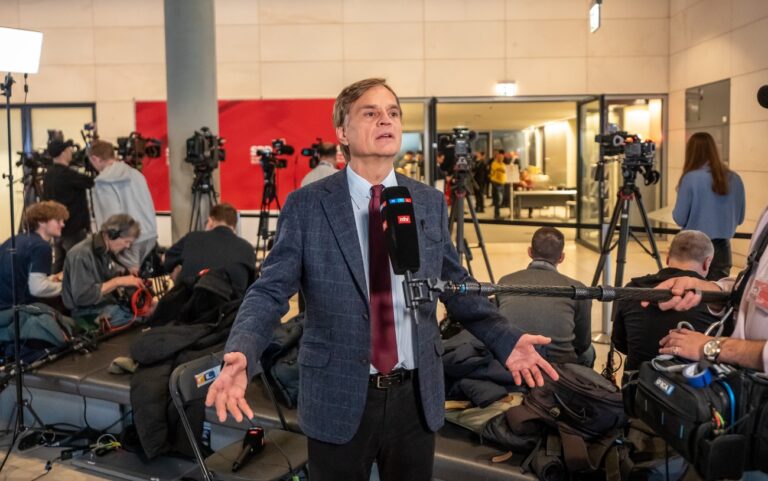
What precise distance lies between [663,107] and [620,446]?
27.9 feet

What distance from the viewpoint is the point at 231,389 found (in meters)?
1.54

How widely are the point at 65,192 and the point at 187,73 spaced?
5.34 feet

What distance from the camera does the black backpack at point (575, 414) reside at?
9.44 ft

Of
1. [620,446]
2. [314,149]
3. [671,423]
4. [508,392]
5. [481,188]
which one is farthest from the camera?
[481,188]

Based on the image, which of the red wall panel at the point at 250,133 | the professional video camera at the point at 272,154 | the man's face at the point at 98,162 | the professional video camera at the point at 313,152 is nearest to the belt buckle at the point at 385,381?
the man's face at the point at 98,162

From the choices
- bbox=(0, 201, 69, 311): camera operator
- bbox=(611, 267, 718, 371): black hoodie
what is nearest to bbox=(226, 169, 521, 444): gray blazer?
bbox=(611, 267, 718, 371): black hoodie

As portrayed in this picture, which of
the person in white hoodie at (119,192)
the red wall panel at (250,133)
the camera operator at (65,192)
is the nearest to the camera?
the person in white hoodie at (119,192)

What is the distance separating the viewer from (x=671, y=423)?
1.74m

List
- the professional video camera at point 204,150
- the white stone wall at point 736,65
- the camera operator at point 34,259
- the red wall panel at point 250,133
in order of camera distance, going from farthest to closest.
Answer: the red wall panel at point 250,133 < the white stone wall at point 736,65 < the professional video camera at point 204,150 < the camera operator at point 34,259

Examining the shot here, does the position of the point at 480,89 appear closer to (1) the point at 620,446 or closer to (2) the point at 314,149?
(2) the point at 314,149

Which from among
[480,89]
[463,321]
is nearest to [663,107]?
[480,89]

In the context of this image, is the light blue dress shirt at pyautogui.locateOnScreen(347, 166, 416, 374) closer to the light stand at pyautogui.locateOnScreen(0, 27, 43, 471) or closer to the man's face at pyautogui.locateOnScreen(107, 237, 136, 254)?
the light stand at pyautogui.locateOnScreen(0, 27, 43, 471)

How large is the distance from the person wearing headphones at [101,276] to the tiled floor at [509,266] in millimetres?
1021

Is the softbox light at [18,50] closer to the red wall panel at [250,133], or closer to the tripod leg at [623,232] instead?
the tripod leg at [623,232]
